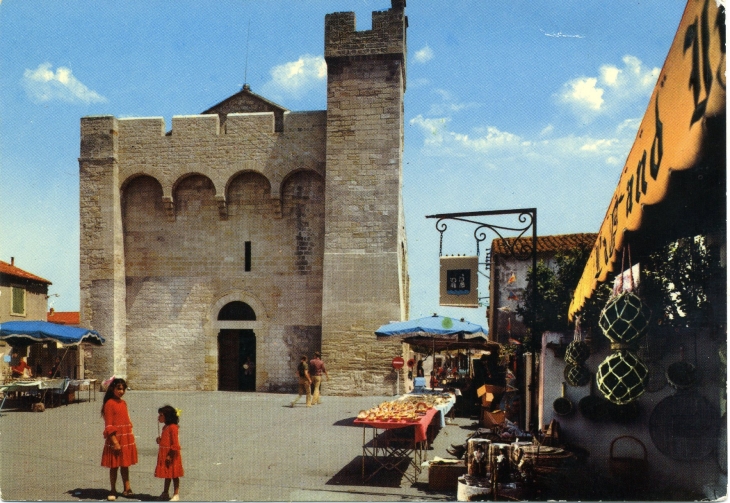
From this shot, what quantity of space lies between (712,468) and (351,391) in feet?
41.7

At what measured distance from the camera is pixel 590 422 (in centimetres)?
676

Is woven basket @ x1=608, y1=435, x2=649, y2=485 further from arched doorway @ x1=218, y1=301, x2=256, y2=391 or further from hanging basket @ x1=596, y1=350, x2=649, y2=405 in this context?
arched doorway @ x1=218, y1=301, x2=256, y2=391

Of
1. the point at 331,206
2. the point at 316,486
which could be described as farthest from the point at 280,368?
the point at 316,486

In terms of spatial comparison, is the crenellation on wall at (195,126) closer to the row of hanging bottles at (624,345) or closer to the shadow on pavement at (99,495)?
the shadow on pavement at (99,495)

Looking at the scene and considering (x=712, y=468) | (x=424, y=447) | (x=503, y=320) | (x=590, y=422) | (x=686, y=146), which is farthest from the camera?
(x=503, y=320)

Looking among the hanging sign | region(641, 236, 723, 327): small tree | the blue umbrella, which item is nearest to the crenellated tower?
the blue umbrella

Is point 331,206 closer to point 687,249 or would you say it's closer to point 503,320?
point 503,320

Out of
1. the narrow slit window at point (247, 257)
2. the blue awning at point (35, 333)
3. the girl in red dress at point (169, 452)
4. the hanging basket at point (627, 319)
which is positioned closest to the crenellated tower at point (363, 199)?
the narrow slit window at point (247, 257)

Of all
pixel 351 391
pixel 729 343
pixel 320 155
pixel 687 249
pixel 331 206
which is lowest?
pixel 351 391

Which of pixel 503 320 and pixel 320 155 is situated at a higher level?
pixel 320 155

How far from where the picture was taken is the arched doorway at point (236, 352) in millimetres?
18562

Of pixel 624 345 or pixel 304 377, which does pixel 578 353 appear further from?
pixel 304 377

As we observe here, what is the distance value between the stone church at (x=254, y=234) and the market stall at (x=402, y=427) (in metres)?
7.98

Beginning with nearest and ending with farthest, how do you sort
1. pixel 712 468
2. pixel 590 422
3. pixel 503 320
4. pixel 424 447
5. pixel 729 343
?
pixel 729 343
pixel 712 468
pixel 590 422
pixel 424 447
pixel 503 320
